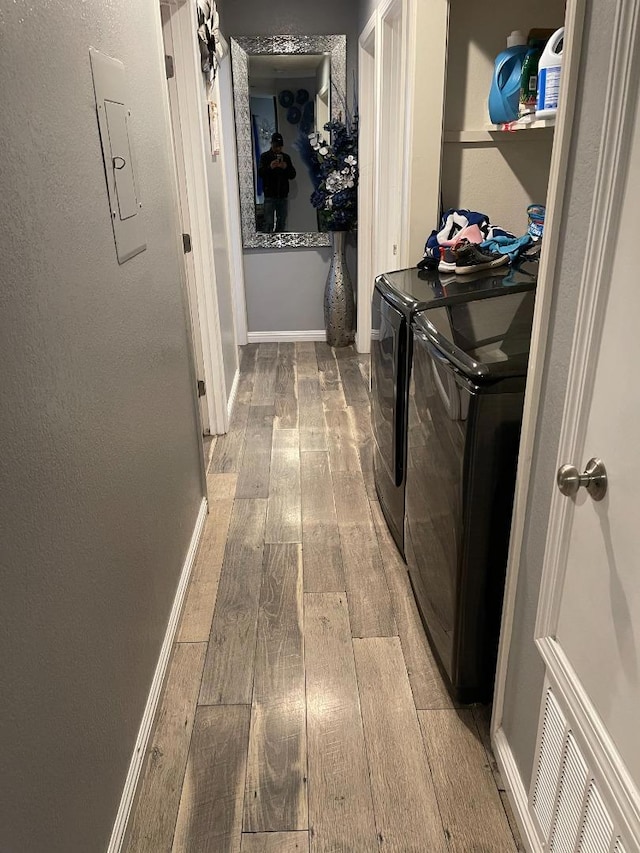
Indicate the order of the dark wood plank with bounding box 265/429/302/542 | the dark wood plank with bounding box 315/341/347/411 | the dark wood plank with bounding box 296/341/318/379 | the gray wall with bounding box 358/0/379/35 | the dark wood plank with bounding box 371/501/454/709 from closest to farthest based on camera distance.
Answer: the dark wood plank with bounding box 371/501/454/709 → the dark wood plank with bounding box 265/429/302/542 → the gray wall with bounding box 358/0/379/35 → the dark wood plank with bounding box 315/341/347/411 → the dark wood plank with bounding box 296/341/318/379

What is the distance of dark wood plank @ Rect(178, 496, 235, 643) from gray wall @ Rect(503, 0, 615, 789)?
39.3 inches

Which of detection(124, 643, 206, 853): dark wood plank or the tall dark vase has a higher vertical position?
the tall dark vase

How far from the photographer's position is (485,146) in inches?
103

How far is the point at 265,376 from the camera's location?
446 cm

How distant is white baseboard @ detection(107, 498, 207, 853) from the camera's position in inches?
54.4

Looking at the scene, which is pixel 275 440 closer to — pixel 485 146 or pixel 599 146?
pixel 485 146

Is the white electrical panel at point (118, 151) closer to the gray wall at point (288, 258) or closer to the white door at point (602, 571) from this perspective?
the white door at point (602, 571)

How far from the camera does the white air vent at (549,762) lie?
1.20m

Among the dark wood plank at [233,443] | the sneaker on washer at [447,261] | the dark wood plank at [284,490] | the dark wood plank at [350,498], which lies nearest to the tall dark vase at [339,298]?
the dark wood plank at [233,443]

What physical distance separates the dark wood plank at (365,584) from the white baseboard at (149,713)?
0.56 meters

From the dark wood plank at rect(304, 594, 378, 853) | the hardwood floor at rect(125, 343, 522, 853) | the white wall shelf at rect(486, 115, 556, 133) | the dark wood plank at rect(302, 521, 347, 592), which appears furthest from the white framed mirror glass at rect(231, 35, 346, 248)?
the dark wood plank at rect(304, 594, 378, 853)

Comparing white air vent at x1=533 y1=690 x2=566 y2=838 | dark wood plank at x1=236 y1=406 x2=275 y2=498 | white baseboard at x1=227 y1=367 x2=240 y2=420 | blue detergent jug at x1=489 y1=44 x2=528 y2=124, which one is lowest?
dark wood plank at x1=236 y1=406 x2=275 y2=498

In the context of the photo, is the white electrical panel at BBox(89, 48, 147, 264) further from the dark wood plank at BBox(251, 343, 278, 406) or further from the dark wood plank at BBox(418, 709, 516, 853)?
the dark wood plank at BBox(251, 343, 278, 406)

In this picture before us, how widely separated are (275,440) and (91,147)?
2238mm
